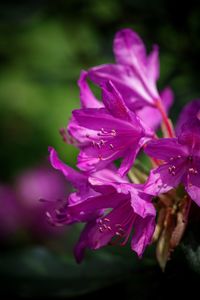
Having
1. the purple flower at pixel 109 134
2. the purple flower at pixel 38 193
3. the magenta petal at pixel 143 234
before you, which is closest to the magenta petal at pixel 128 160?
the purple flower at pixel 109 134

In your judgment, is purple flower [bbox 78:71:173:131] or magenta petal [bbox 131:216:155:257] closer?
magenta petal [bbox 131:216:155:257]

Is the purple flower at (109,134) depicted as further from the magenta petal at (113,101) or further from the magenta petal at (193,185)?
the magenta petal at (193,185)

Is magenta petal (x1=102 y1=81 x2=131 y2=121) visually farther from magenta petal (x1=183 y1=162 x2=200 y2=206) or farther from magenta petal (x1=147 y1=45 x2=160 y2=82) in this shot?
magenta petal (x1=147 y1=45 x2=160 y2=82)

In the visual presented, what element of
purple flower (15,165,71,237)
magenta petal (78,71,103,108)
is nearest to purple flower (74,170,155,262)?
magenta petal (78,71,103,108)

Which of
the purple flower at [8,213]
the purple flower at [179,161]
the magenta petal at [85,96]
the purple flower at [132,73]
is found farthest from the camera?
the purple flower at [8,213]

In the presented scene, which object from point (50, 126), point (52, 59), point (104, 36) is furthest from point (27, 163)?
point (104, 36)

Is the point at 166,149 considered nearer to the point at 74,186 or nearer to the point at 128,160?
the point at 128,160

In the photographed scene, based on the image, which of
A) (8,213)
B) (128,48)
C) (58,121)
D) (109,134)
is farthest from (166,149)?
(58,121)

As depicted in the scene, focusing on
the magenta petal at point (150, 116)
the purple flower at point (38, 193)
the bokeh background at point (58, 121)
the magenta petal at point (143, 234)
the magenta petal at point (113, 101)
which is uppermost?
the magenta petal at point (113, 101)
